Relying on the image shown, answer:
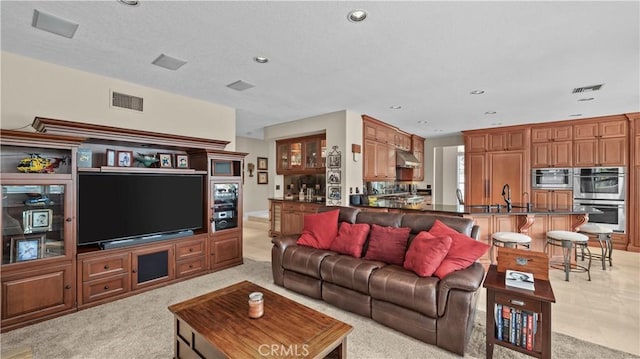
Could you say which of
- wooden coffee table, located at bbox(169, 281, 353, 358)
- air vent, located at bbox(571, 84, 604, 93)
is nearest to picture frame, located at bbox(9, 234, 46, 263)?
wooden coffee table, located at bbox(169, 281, 353, 358)

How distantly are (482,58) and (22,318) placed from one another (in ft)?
17.0

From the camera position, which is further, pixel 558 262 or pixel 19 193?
pixel 558 262

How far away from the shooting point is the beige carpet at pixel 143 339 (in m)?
2.20

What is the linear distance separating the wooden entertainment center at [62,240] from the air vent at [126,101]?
1.78 feet

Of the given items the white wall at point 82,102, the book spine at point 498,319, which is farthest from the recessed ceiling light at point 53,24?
the book spine at point 498,319

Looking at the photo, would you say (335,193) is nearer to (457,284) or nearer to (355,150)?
(355,150)

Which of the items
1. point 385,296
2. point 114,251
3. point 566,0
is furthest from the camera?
point 114,251

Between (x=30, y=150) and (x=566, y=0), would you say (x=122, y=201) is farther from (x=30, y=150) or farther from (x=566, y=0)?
(x=566, y=0)

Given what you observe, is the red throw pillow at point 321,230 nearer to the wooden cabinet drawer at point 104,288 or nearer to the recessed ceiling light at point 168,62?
the wooden cabinet drawer at point 104,288

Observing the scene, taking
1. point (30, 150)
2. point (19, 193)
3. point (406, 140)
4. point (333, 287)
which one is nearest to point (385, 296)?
point (333, 287)

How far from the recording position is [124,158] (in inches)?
141

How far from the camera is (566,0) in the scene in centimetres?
199

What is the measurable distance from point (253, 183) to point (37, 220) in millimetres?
6024

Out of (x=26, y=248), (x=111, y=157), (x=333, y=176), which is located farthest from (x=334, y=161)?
(x=26, y=248)
